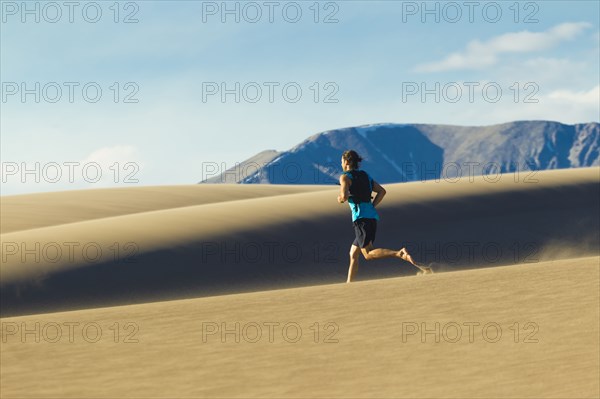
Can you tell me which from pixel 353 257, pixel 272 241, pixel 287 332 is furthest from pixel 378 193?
pixel 272 241

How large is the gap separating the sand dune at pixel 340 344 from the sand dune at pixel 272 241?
9.02 meters

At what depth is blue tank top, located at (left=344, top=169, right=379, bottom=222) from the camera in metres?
10.7

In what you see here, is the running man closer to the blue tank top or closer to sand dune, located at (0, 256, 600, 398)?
the blue tank top

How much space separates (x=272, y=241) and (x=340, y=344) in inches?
725

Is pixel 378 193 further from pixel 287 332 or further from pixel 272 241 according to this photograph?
pixel 272 241

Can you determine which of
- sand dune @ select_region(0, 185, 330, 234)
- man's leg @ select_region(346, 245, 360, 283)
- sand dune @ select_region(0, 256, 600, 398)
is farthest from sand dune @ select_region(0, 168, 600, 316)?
man's leg @ select_region(346, 245, 360, 283)

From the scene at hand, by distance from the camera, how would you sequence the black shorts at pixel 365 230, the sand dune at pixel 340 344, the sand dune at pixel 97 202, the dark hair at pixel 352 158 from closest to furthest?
1. the sand dune at pixel 340 344
2. the dark hair at pixel 352 158
3. the black shorts at pixel 365 230
4. the sand dune at pixel 97 202

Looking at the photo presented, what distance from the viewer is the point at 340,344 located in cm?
949

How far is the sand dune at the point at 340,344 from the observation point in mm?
8086

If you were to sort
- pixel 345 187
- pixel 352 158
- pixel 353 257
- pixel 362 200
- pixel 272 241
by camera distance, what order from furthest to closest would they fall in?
pixel 272 241 → pixel 353 257 → pixel 362 200 → pixel 352 158 → pixel 345 187

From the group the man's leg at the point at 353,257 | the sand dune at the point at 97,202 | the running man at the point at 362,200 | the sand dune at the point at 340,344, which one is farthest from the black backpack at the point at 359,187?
the sand dune at the point at 97,202

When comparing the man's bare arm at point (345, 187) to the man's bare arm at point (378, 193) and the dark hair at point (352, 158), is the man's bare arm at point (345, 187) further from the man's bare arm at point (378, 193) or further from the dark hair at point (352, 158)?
the man's bare arm at point (378, 193)

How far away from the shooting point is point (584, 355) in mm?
8672

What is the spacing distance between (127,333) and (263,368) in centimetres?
227
